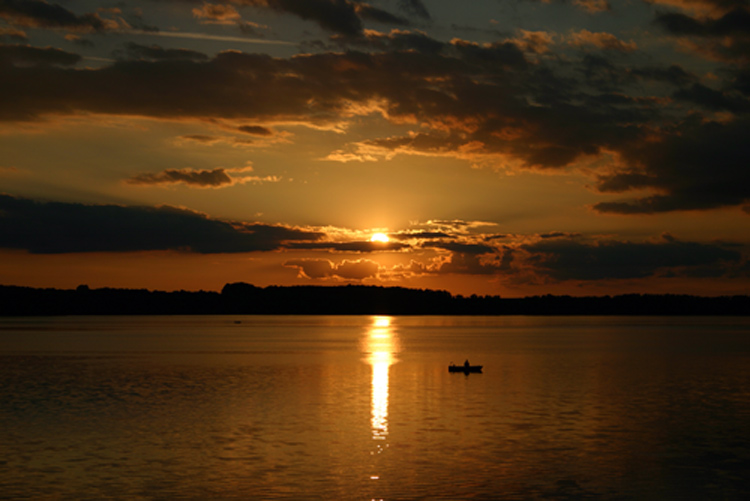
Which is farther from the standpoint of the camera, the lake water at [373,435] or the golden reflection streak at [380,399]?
the golden reflection streak at [380,399]

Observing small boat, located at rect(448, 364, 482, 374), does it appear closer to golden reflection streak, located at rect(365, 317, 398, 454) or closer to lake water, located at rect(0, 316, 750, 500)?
lake water, located at rect(0, 316, 750, 500)

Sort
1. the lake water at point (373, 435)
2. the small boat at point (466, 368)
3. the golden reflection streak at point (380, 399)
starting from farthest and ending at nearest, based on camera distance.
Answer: the small boat at point (466, 368) → the golden reflection streak at point (380, 399) → the lake water at point (373, 435)

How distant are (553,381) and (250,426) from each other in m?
35.4

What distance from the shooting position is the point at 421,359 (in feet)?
344

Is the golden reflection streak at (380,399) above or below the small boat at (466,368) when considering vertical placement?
below

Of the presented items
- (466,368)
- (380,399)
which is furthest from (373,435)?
(466,368)

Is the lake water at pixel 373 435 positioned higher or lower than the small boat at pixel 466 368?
lower

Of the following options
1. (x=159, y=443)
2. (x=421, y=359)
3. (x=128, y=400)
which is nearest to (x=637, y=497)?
(x=159, y=443)

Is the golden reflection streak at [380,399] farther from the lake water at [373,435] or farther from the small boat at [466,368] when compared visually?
the small boat at [466,368]

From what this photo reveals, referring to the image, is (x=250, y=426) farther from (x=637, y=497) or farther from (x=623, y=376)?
(x=623, y=376)

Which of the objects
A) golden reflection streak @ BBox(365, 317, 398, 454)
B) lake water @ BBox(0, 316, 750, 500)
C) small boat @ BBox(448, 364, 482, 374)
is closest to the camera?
lake water @ BBox(0, 316, 750, 500)

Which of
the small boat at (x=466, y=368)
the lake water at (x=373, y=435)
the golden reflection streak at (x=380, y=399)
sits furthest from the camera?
the small boat at (x=466, y=368)

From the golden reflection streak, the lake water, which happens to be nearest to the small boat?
the lake water

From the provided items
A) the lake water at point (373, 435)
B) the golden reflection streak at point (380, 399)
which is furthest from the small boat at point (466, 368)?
the golden reflection streak at point (380, 399)
